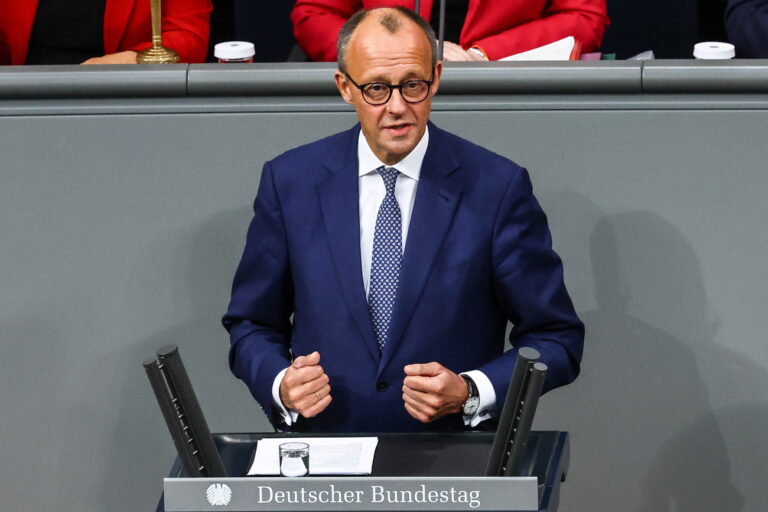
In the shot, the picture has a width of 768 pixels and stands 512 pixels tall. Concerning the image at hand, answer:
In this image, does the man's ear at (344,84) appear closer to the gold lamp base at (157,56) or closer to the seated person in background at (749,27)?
the gold lamp base at (157,56)

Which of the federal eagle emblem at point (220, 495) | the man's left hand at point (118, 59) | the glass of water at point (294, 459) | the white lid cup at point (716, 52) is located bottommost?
the glass of water at point (294, 459)

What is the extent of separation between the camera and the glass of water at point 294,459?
199 centimetres

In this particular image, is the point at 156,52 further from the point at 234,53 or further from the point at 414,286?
the point at 414,286

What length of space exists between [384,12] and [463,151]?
0.91 ft

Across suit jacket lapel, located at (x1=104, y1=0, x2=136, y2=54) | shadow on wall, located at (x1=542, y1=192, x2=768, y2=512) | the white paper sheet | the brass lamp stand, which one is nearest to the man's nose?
the white paper sheet

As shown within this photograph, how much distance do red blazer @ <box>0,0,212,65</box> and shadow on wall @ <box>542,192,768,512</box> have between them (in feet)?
3.22

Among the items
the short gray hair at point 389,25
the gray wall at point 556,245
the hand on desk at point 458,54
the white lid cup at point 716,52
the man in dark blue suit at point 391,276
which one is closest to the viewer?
the short gray hair at point 389,25

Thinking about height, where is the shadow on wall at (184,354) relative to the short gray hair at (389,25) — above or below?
below

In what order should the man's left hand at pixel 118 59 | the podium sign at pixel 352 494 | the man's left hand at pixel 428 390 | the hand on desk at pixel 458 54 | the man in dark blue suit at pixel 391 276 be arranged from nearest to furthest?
the podium sign at pixel 352 494 < the man's left hand at pixel 428 390 < the man in dark blue suit at pixel 391 276 < the hand on desk at pixel 458 54 < the man's left hand at pixel 118 59

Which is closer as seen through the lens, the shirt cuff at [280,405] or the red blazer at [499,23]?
the shirt cuff at [280,405]

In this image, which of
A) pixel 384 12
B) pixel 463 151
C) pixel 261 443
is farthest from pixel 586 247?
pixel 261 443

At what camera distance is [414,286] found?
2336mm

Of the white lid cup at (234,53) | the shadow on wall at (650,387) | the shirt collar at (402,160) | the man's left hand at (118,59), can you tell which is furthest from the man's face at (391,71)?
the man's left hand at (118,59)

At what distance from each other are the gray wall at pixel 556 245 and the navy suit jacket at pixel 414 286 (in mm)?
505
